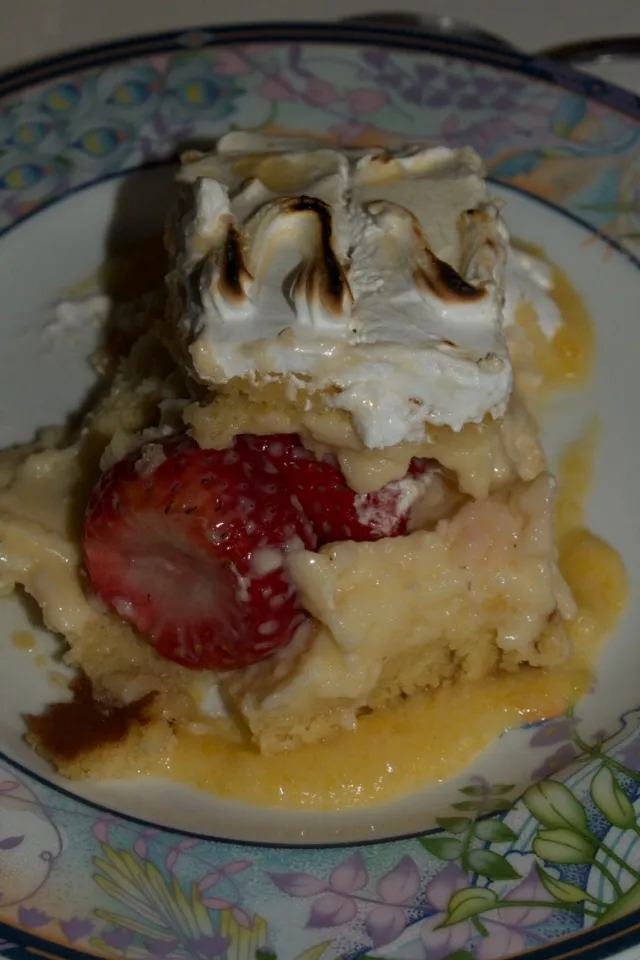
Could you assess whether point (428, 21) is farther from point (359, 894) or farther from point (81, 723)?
point (359, 894)

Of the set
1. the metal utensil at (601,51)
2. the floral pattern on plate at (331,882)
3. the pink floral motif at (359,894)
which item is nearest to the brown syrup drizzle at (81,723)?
the floral pattern on plate at (331,882)

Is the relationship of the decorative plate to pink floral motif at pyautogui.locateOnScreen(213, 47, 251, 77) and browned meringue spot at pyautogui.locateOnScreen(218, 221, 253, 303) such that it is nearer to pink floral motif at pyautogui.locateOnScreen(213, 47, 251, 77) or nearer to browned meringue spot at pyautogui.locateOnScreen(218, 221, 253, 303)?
pink floral motif at pyautogui.locateOnScreen(213, 47, 251, 77)

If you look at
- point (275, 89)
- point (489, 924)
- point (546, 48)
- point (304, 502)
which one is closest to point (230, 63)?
point (275, 89)

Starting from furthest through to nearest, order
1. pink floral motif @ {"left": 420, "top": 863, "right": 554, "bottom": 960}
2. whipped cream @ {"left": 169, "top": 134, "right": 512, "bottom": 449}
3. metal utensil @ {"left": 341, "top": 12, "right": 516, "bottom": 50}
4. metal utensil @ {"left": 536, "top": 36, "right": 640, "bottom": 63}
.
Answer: metal utensil @ {"left": 341, "top": 12, "right": 516, "bottom": 50} < metal utensil @ {"left": 536, "top": 36, "right": 640, "bottom": 63} < whipped cream @ {"left": 169, "top": 134, "right": 512, "bottom": 449} < pink floral motif @ {"left": 420, "top": 863, "right": 554, "bottom": 960}

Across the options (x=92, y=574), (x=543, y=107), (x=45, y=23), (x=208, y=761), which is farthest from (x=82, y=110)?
(x=208, y=761)

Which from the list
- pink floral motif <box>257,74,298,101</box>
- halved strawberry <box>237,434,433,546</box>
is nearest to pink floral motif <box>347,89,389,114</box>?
pink floral motif <box>257,74,298,101</box>

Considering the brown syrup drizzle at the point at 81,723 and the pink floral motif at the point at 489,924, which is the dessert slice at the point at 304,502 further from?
the pink floral motif at the point at 489,924

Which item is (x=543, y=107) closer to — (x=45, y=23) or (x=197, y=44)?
(x=197, y=44)
